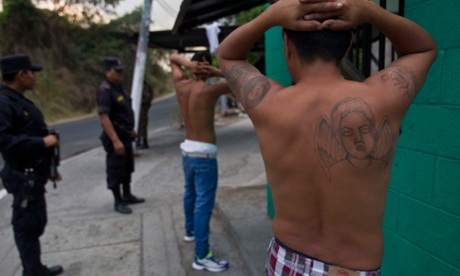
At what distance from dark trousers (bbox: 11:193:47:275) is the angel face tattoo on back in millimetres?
2682

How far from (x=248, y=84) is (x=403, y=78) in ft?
1.84

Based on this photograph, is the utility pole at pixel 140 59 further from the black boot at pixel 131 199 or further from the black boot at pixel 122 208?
the black boot at pixel 122 208

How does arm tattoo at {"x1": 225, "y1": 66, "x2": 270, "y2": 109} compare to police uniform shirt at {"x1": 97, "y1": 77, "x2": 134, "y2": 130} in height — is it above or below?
above

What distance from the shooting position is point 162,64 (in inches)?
1665

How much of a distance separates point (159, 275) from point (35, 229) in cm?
111

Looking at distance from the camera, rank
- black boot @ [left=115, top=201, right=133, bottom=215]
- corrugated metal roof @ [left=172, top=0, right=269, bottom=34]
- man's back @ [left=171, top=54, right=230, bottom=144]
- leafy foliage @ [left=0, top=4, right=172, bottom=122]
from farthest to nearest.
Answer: leafy foliage @ [left=0, top=4, right=172, bottom=122] → black boot @ [left=115, top=201, right=133, bottom=215] → man's back @ [left=171, top=54, right=230, bottom=144] → corrugated metal roof @ [left=172, top=0, right=269, bottom=34]

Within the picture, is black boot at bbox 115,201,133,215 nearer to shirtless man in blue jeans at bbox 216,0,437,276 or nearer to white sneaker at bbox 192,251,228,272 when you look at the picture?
white sneaker at bbox 192,251,228,272

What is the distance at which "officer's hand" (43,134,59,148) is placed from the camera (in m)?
2.99

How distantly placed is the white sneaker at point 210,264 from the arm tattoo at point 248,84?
2058mm

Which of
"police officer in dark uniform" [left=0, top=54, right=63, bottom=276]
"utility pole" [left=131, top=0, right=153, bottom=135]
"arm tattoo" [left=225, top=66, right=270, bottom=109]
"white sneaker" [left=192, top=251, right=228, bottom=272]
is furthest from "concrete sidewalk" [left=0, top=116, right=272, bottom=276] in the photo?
"arm tattoo" [left=225, top=66, right=270, bottom=109]

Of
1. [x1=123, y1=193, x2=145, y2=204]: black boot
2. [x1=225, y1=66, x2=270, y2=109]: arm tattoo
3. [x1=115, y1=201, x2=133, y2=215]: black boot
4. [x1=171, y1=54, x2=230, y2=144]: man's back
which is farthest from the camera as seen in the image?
[x1=123, y1=193, x2=145, y2=204]: black boot

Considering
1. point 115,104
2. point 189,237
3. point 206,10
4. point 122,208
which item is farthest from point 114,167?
point 206,10

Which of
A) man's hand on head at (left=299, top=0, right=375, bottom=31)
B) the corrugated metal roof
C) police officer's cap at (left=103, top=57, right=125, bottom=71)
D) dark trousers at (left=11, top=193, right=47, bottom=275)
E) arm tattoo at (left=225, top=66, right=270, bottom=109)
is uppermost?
the corrugated metal roof

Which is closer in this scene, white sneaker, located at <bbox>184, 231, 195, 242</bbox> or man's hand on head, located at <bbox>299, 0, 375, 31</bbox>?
man's hand on head, located at <bbox>299, 0, 375, 31</bbox>
